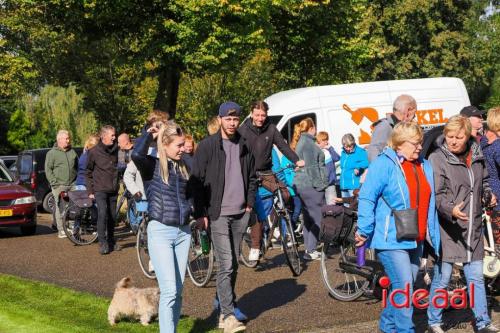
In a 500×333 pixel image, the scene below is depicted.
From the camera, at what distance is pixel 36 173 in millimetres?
23156

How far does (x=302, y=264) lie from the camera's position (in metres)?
11.7

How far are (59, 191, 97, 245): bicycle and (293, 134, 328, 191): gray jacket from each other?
427cm

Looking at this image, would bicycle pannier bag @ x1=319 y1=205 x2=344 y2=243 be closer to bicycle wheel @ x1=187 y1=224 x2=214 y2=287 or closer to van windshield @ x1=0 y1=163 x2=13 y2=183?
bicycle wheel @ x1=187 y1=224 x2=214 y2=287

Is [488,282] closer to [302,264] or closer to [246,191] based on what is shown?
[246,191]

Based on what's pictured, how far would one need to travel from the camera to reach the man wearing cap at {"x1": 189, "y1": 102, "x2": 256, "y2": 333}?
7.73m

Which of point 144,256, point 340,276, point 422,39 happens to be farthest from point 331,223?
point 422,39

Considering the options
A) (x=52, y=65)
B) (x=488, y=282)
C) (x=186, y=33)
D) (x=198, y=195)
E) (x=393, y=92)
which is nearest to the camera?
(x=198, y=195)

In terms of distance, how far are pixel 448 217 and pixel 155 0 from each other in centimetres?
1884

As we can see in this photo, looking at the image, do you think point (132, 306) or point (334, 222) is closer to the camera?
point (132, 306)

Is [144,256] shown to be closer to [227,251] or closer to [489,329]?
[227,251]

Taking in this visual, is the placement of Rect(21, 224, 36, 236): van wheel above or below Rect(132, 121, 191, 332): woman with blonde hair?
below

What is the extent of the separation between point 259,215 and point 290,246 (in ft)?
2.66

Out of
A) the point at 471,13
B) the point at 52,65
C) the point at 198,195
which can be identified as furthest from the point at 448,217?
the point at 471,13

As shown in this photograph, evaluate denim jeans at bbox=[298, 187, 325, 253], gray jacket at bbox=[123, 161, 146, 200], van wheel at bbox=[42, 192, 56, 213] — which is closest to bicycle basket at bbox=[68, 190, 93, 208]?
gray jacket at bbox=[123, 161, 146, 200]
